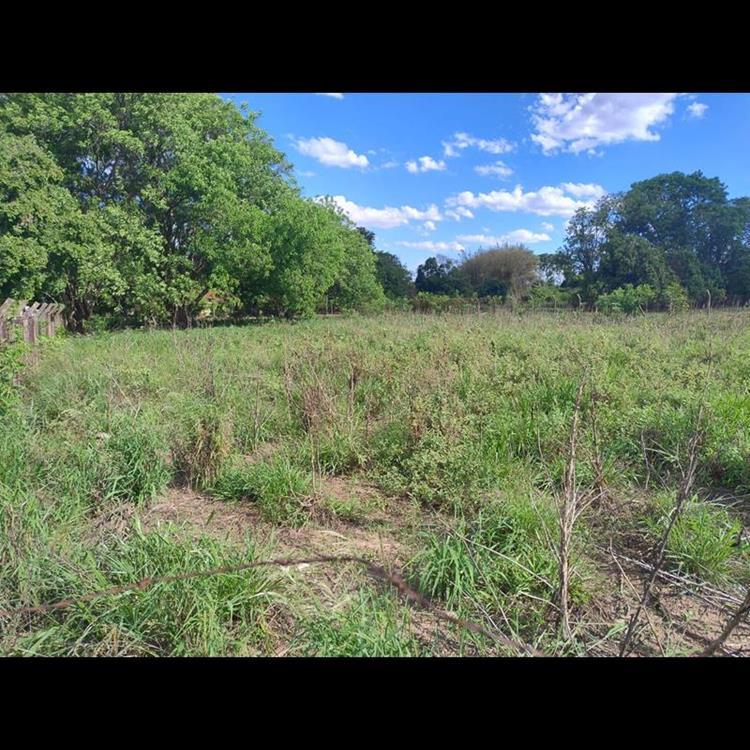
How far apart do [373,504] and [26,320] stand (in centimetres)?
815

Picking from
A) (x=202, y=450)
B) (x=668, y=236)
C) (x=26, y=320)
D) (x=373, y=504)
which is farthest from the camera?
(x=668, y=236)

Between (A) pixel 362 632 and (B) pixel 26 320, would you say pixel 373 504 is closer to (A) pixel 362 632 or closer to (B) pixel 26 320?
(A) pixel 362 632

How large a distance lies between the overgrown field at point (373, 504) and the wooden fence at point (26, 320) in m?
0.67

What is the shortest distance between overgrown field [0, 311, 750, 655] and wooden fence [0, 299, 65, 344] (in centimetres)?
67

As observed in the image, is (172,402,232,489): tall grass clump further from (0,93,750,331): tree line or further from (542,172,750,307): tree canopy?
(542,172,750,307): tree canopy

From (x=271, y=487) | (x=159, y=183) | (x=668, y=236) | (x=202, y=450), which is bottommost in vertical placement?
(x=271, y=487)

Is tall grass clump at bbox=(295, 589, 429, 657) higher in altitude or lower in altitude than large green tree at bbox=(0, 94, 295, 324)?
lower

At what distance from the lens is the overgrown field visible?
63.6 inches

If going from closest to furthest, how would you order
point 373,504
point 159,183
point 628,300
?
1. point 373,504
2. point 628,300
3. point 159,183

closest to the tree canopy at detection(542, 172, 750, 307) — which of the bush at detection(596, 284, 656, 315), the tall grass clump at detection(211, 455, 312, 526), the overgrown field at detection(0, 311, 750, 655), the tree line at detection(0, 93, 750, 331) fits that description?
the tree line at detection(0, 93, 750, 331)

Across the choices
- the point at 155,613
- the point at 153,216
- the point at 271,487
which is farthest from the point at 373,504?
the point at 153,216

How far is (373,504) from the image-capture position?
2.64m

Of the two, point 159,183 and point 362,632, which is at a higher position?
point 159,183
